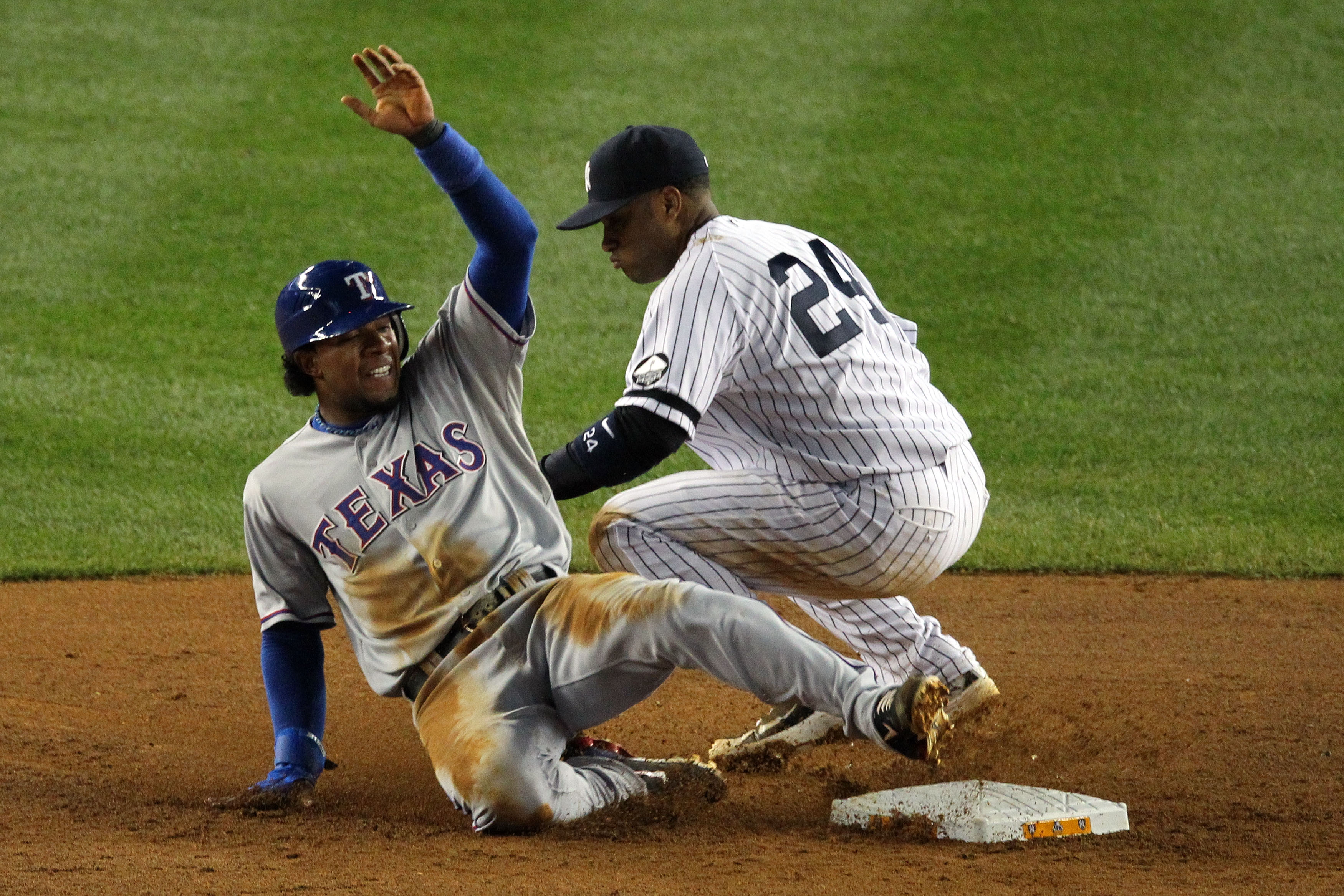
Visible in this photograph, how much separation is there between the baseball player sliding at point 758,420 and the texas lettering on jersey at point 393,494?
0.93 ft

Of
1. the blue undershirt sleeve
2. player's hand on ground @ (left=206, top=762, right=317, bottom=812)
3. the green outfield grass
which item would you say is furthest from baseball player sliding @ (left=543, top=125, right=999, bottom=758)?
the green outfield grass

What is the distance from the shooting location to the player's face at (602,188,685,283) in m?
4.08

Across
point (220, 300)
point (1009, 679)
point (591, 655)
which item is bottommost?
point (1009, 679)

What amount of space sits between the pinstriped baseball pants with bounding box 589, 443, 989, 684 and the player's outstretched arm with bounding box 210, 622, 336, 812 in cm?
80

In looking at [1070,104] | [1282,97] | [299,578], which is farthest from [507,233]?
[1282,97]

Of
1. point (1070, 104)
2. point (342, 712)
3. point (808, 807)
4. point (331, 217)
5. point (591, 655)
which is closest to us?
point (591, 655)

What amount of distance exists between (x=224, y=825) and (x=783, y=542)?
1.53 metres

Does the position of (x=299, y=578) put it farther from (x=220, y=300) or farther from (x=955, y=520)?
(x=220, y=300)

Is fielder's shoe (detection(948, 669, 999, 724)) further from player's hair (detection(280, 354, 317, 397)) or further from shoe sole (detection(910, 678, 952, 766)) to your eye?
player's hair (detection(280, 354, 317, 397))

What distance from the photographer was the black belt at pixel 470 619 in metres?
3.81

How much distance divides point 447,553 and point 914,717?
4.08ft

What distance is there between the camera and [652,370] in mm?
3785

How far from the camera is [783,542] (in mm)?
4031

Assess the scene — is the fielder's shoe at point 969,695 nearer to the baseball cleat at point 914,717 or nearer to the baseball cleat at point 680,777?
the baseball cleat at point 680,777
